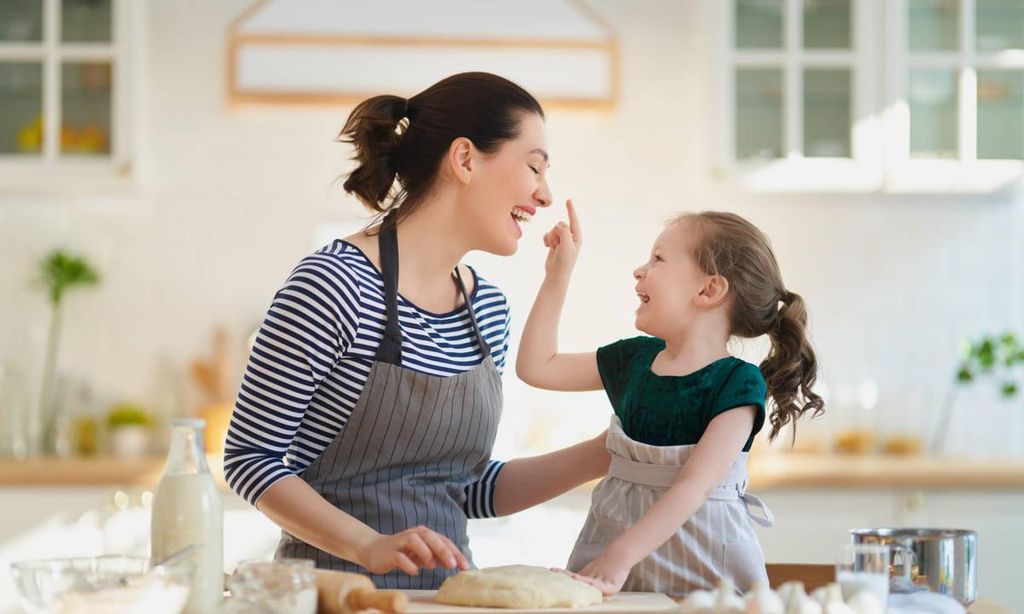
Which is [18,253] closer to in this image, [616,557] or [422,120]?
[422,120]

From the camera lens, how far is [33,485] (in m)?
3.63

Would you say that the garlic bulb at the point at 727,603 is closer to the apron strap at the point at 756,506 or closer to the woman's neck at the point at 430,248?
the apron strap at the point at 756,506

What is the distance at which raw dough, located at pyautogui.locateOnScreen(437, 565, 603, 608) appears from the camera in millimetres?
1428

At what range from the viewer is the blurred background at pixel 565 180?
3.99 metres

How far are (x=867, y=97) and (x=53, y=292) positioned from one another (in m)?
2.66

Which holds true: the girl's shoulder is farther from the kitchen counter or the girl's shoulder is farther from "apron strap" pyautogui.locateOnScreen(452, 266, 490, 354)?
the kitchen counter

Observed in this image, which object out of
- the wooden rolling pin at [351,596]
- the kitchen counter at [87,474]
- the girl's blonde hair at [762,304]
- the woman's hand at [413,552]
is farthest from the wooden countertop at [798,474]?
the wooden rolling pin at [351,596]

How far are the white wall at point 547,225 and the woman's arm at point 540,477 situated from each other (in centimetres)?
206

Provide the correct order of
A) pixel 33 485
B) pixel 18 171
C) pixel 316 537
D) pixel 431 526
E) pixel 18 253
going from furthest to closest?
pixel 18 253
pixel 18 171
pixel 33 485
pixel 431 526
pixel 316 537

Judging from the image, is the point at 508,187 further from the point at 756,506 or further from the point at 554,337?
the point at 756,506

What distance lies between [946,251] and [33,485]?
303 centimetres

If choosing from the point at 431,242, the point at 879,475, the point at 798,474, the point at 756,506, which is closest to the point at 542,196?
the point at 431,242

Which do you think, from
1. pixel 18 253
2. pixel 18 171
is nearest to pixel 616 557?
pixel 18 171

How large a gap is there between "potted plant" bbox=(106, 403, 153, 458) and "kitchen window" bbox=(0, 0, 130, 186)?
76 centimetres
